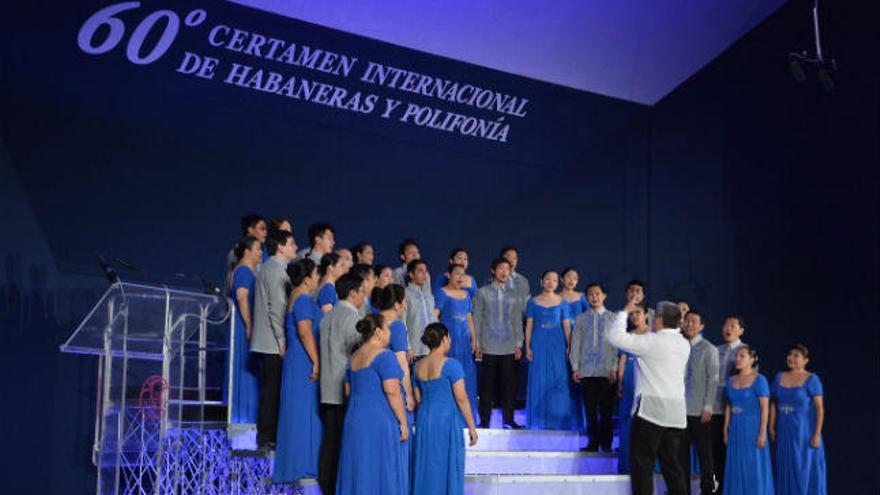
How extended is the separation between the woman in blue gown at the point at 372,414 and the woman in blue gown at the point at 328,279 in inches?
24.9

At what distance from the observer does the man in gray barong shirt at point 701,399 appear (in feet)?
27.4

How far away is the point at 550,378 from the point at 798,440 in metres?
1.97

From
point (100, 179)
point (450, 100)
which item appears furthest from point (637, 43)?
point (100, 179)

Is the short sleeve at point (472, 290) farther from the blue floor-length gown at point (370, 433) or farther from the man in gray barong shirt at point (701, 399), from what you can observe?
the blue floor-length gown at point (370, 433)

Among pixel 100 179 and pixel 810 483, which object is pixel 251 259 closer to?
pixel 100 179

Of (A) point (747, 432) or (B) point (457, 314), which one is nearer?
(A) point (747, 432)

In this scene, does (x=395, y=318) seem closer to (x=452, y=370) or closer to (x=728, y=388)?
(x=452, y=370)

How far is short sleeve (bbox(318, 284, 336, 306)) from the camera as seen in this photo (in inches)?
276

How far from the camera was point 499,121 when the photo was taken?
11.4 meters

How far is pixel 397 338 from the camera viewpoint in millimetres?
6715

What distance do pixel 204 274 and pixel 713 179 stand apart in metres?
5.78

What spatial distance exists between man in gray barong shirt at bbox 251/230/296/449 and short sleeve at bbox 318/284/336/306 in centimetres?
24

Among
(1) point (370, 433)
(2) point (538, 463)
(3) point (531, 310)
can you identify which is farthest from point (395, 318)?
(3) point (531, 310)

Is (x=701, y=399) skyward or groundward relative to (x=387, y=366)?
groundward
